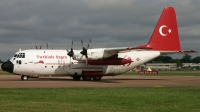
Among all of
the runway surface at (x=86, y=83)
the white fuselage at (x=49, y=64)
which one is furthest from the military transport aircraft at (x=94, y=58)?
the runway surface at (x=86, y=83)

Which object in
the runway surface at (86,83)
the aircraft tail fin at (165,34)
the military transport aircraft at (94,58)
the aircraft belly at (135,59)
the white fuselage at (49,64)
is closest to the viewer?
the runway surface at (86,83)

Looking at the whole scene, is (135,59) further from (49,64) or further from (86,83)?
(49,64)

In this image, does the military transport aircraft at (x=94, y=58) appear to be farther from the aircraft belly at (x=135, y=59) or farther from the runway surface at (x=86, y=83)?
the runway surface at (x=86, y=83)

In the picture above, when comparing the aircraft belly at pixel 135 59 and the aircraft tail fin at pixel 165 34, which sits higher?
the aircraft tail fin at pixel 165 34

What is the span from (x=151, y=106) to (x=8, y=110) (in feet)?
20.5

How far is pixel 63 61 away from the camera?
38438 millimetres

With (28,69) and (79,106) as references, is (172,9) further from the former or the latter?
(79,106)

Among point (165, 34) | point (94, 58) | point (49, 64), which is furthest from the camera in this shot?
point (165, 34)

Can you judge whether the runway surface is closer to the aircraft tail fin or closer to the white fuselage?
the white fuselage

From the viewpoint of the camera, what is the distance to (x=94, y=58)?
3647 cm

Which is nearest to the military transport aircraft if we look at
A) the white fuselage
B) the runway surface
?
the white fuselage

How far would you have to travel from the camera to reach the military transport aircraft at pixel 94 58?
36.8 meters

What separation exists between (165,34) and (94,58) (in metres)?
10.4

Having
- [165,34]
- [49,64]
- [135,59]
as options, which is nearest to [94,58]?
[49,64]
